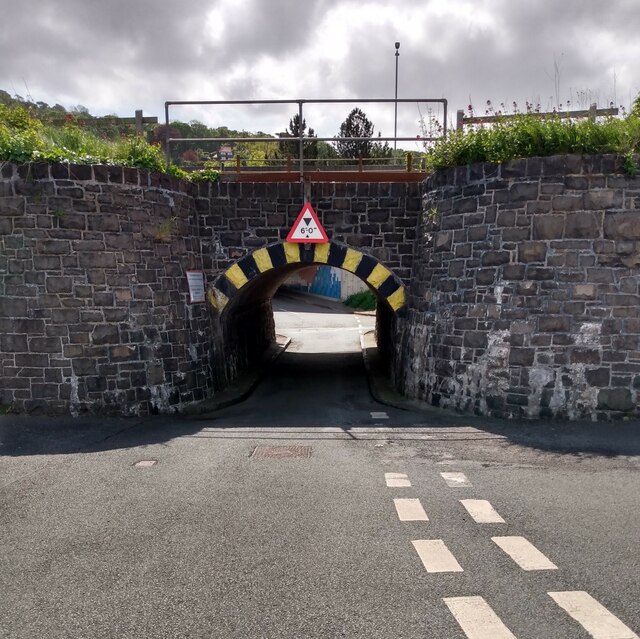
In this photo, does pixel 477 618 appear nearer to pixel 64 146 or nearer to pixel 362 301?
pixel 64 146

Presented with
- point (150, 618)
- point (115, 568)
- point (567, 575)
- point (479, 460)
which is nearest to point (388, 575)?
point (567, 575)

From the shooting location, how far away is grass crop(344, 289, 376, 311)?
31531 millimetres

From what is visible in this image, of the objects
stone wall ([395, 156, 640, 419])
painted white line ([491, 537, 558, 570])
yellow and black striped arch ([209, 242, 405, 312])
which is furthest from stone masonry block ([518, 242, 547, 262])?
painted white line ([491, 537, 558, 570])

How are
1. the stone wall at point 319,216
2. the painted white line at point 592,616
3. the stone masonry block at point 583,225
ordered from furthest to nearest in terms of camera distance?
1. the stone wall at point 319,216
2. the stone masonry block at point 583,225
3. the painted white line at point 592,616

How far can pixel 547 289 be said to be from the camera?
7.60m

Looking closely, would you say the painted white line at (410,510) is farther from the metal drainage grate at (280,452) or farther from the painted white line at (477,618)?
the metal drainage grate at (280,452)

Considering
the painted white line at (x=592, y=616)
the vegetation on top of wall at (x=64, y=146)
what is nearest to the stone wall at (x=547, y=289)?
the painted white line at (x=592, y=616)

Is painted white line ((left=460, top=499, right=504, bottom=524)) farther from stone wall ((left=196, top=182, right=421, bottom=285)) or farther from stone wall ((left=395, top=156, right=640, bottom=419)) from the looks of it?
stone wall ((left=196, top=182, right=421, bottom=285))

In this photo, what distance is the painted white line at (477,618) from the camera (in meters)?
2.86

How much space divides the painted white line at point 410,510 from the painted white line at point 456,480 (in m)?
→ 0.60

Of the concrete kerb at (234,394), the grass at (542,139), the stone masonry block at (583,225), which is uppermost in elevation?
the grass at (542,139)

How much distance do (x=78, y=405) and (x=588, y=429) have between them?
721 cm

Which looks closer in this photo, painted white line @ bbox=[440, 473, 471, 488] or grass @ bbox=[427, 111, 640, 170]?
painted white line @ bbox=[440, 473, 471, 488]

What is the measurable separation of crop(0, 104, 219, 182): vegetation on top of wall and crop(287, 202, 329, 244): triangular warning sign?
2.15 m
